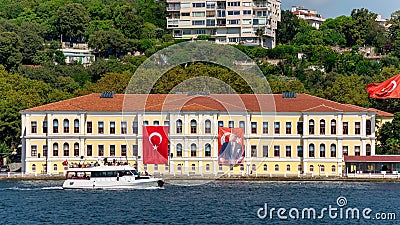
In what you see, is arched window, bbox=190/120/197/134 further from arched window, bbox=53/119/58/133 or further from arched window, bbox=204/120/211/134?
arched window, bbox=53/119/58/133

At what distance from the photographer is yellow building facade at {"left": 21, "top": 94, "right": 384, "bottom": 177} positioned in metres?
79.1

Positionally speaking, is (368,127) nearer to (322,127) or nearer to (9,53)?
(322,127)

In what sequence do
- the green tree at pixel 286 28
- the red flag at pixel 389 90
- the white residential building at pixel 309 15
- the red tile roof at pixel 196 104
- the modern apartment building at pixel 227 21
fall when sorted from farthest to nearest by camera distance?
the white residential building at pixel 309 15 < the green tree at pixel 286 28 < the modern apartment building at pixel 227 21 < the red tile roof at pixel 196 104 < the red flag at pixel 389 90

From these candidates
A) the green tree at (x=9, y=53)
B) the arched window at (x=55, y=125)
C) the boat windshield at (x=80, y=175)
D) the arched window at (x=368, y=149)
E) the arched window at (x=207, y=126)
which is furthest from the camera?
the green tree at (x=9, y=53)

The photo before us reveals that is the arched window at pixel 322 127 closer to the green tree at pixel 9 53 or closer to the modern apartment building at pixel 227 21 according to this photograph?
the green tree at pixel 9 53

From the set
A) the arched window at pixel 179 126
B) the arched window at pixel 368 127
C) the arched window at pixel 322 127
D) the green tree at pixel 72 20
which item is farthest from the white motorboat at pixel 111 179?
the green tree at pixel 72 20

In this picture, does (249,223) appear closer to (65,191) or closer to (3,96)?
(65,191)

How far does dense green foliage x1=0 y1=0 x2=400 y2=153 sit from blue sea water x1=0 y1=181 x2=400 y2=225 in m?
17.3

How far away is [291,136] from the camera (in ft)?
Result: 264

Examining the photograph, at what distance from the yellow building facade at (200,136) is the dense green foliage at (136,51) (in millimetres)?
5948

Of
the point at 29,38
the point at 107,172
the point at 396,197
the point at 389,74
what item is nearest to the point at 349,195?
the point at 396,197

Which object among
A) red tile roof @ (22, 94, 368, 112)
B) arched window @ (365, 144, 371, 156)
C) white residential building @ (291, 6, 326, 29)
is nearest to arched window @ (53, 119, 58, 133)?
red tile roof @ (22, 94, 368, 112)

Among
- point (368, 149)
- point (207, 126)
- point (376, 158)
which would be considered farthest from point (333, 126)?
point (207, 126)

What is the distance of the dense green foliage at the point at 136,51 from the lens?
3846 inches
